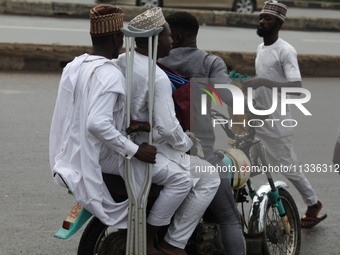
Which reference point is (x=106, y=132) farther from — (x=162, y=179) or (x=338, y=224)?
(x=338, y=224)

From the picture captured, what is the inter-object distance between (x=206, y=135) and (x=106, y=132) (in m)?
0.80

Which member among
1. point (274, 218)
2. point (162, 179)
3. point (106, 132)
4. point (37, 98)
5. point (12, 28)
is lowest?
point (12, 28)

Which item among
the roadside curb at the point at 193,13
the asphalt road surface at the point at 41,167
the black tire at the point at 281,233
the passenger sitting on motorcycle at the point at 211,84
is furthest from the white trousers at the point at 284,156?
the roadside curb at the point at 193,13

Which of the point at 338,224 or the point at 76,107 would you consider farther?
the point at 338,224

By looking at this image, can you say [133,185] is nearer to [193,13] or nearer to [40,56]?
[40,56]

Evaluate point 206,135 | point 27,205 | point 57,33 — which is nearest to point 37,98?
point 27,205

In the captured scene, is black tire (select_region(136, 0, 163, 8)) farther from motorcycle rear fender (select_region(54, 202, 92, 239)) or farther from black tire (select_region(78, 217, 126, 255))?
motorcycle rear fender (select_region(54, 202, 92, 239))

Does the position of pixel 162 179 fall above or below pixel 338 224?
above

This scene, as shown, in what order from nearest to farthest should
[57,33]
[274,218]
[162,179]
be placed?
[162,179], [274,218], [57,33]

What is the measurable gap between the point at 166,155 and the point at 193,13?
1271cm

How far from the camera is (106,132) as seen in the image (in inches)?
159

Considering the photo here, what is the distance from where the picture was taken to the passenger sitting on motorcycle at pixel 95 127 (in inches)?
161

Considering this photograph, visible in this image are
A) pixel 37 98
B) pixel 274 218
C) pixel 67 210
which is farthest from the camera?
pixel 37 98

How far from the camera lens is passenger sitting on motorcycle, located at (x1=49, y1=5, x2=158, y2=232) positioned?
408cm
